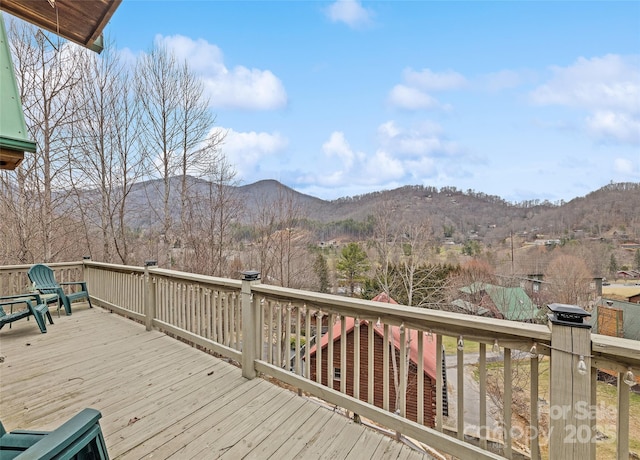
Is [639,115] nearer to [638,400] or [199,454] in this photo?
[638,400]

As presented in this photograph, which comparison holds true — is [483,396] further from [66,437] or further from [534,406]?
[66,437]

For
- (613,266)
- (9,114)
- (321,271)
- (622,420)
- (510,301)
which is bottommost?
(510,301)

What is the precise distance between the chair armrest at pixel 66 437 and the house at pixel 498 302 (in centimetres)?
1708

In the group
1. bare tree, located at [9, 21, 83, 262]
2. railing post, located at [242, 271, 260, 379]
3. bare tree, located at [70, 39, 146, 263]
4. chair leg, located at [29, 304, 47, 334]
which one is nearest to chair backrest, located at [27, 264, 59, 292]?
chair leg, located at [29, 304, 47, 334]

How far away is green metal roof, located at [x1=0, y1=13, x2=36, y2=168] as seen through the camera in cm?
223

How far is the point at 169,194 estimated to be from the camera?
9750 mm

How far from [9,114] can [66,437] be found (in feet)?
8.70

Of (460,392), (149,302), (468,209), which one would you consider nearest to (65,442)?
(460,392)

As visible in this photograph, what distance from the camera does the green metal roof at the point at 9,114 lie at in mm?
2234

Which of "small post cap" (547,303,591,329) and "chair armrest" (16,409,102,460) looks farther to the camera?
"small post cap" (547,303,591,329)

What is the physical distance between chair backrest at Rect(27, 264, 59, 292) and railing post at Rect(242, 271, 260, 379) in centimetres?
476

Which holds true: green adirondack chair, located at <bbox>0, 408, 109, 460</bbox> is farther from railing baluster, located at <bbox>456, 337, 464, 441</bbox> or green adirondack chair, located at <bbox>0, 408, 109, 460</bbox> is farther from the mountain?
the mountain

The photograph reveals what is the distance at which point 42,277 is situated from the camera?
5.56 m

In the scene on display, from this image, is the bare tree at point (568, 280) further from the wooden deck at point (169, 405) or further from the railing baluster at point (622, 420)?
the wooden deck at point (169, 405)
